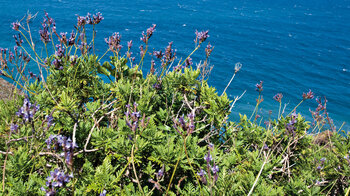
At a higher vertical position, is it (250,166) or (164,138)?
(164,138)

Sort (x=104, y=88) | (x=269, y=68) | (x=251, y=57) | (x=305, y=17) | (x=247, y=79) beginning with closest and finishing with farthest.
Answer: (x=104, y=88)
(x=247, y=79)
(x=269, y=68)
(x=251, y=57)
(x=305, y=17)

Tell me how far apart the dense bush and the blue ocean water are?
11542 mm

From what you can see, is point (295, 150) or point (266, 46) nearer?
point (295, 150)

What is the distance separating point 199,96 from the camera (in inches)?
118

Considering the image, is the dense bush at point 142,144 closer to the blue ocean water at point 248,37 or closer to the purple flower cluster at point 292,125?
the purple flower cluster at point 292,125

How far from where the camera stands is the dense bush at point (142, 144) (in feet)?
6.30

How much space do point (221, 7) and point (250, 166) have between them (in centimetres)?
3602

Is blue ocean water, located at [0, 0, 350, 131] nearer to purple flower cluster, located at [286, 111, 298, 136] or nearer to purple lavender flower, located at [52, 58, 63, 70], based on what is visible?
purple flower cluster, located at [286, 111, 298, 136]

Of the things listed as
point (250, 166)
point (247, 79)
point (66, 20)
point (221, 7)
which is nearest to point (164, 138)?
point (250, 166)

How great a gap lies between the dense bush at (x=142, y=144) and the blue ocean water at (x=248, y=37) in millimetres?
11542

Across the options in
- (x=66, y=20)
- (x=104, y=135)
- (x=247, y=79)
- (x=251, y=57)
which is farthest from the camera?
(x=66, y=20)

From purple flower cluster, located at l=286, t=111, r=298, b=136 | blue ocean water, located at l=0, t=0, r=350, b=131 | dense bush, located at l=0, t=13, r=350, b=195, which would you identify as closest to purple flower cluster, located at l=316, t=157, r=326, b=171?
dense bush, located at l=0, t=13, r=350, b=195

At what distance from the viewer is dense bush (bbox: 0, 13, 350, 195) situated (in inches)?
75.6

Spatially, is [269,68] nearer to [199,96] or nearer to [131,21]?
[131,21]
